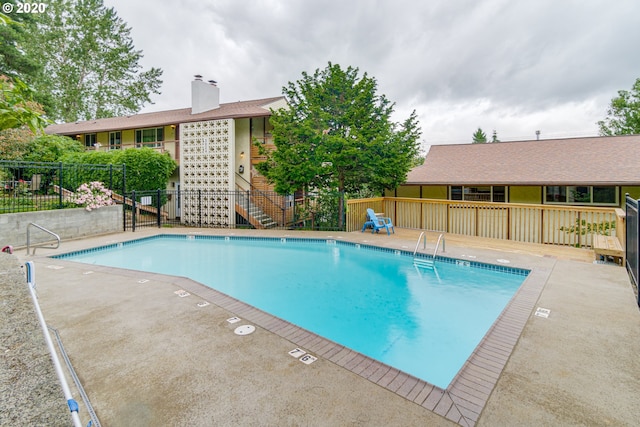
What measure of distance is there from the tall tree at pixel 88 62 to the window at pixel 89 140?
1151 cm

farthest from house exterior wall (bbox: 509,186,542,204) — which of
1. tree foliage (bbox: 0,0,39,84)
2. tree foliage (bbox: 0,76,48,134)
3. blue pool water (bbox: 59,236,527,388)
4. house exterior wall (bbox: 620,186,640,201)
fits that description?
tree foliage (bbox: 0,0,39,84)

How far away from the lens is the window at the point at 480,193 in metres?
14.8

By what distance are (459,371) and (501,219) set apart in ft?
32.4

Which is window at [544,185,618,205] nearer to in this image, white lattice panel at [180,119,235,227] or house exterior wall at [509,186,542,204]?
house exterior wall at [509,186,542,204]

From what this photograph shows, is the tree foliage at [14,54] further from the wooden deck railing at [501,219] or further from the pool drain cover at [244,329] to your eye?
the pool drain cover at [244,329]

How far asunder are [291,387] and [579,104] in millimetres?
31083

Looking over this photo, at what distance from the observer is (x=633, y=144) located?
45.4 feet

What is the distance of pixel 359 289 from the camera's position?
729cm

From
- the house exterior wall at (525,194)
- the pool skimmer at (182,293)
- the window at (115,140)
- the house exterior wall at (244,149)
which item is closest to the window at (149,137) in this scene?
the window at (115,140)

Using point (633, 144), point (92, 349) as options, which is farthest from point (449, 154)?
point (92, 349)

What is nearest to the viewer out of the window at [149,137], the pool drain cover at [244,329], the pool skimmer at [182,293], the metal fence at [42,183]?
the pool drain cover at [244,329]

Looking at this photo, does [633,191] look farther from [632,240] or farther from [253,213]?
[253,213]

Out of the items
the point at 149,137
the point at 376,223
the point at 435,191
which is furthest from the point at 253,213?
the point at 149,137

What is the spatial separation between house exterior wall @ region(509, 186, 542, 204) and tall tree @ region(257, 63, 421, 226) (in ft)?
17.0
